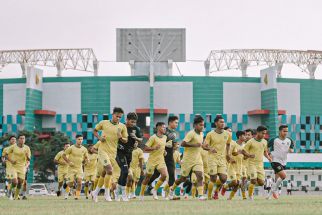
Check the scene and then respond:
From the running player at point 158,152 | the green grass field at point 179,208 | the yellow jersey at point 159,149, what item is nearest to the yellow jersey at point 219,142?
the running player at point 158,152

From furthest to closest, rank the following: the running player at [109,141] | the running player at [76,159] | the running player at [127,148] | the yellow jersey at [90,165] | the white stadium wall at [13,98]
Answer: the white stadium wall at [13,98]
the yellow jersey at [90,165]
the running player at [76,159]
the running player at [127,148]
the running player at [109,141]

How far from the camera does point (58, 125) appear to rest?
290 ft

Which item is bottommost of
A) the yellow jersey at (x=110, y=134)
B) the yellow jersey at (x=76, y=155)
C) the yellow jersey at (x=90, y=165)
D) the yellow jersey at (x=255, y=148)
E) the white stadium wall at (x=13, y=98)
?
the yellow jersey at (x=90, y=165)

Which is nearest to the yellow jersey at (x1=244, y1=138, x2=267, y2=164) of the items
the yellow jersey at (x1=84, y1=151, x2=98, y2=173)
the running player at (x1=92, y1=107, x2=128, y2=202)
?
the running player at (x1=92, y1=107, x2=128, y2=202)

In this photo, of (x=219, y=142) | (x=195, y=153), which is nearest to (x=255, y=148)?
(x=219, y=142)

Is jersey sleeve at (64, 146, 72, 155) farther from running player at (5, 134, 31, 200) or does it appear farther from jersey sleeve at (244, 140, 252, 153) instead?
jersey sleeve at (244, 140, 252, 153)

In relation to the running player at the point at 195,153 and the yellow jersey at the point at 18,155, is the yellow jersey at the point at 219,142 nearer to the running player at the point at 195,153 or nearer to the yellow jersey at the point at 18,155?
the running player at the point at 195,153

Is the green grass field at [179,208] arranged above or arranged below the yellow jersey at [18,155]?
below

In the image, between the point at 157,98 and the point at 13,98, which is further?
the point at 13,98

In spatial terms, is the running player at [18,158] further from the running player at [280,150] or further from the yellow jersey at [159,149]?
the running player at [280,150]

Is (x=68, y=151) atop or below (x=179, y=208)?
atop

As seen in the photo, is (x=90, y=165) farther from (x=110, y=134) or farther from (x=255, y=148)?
(x=110, y=134)

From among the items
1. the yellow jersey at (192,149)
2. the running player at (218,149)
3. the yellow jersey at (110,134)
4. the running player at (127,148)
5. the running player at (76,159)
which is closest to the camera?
the yellow jersey at (110,134)

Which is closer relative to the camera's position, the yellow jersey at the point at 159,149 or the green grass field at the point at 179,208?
the green grass field at the point at 179,208
